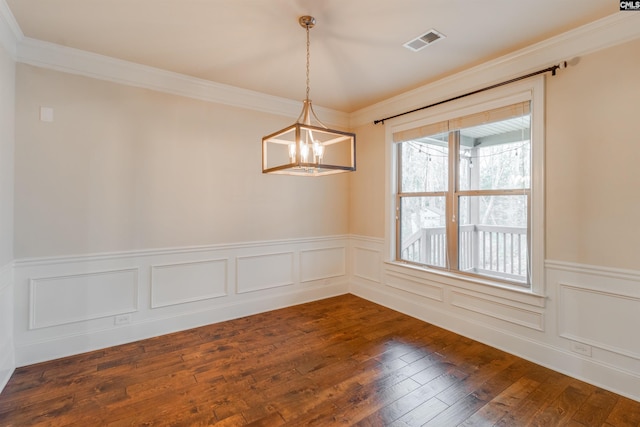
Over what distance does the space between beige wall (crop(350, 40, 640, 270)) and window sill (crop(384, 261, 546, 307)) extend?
43 centimetres

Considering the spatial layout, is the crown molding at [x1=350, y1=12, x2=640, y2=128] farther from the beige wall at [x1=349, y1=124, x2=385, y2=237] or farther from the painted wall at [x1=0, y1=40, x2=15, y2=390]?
the painted wall at [x1=0, y1=40, x2=15, y2=390]

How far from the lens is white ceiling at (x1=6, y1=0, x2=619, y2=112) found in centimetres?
225

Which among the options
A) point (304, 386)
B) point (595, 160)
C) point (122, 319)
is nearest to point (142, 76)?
point (122, 319)

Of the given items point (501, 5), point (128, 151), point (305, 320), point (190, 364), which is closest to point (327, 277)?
point (305, 320)

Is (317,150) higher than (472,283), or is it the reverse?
(317,150)

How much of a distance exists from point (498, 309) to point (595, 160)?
1597mm

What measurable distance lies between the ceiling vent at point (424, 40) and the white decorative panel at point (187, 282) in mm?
3103

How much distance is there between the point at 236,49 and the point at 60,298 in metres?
2.89

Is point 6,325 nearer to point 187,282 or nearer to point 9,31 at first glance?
point 187,282

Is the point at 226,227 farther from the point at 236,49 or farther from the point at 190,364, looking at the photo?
the point at 236,49

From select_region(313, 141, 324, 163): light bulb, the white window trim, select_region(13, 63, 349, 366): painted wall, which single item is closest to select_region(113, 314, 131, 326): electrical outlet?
select_region(13, 63, 349, 366): painted wall

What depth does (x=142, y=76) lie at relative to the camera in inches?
127

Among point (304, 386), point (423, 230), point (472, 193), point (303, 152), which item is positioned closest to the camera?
point (303, 152)

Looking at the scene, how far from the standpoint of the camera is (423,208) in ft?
13.3
